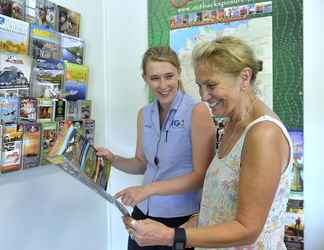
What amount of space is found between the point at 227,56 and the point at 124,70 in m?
1.20

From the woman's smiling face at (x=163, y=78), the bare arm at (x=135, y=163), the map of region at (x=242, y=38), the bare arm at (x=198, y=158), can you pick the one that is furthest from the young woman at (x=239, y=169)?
the map of region at (x=242, y=38)

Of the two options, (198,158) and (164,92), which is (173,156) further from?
(164,92)

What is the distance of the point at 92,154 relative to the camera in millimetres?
1127

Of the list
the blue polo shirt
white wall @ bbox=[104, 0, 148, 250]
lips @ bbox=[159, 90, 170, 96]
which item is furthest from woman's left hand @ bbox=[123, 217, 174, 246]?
white wall @ bbox=[104, 0, 148, 250]

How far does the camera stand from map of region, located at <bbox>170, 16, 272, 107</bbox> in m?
1.60

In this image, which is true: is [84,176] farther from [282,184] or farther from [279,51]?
[279,51]

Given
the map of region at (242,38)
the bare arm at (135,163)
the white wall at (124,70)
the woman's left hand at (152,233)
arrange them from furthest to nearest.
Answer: the white wall at (124,70) → the map of region at (242,38) → the bare arm at (135,163) → the woman's left hand at (152,233)

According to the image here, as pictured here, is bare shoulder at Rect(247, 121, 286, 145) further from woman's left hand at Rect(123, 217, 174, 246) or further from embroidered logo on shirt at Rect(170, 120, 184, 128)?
embroidered logo on shirt at Rect(170, 120, 184, 128)

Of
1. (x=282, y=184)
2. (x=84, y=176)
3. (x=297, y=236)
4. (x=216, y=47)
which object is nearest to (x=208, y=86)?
(x=216, y=47)

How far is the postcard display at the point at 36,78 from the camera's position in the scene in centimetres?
130

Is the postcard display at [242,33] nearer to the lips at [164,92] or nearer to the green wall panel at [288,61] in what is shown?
the green wall panel at [288,61]

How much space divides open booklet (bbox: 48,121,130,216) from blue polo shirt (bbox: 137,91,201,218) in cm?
25

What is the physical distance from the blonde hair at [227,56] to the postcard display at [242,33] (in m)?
0.73

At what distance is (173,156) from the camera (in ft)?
4.26
